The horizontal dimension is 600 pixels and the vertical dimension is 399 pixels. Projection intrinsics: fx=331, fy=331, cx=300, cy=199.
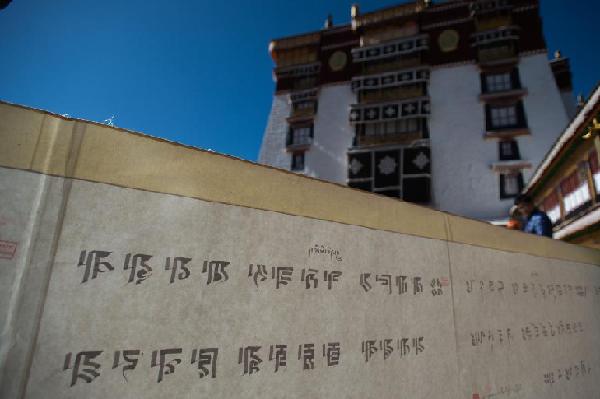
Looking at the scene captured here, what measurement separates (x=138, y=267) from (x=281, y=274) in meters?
0.65

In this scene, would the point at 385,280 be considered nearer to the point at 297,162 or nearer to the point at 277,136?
the point at 297,162

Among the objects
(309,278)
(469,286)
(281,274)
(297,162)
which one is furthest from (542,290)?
(297,162)

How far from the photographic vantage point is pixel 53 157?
4.04ft

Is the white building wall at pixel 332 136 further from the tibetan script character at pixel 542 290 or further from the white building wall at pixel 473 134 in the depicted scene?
the tibetan script character at pixel 542 290

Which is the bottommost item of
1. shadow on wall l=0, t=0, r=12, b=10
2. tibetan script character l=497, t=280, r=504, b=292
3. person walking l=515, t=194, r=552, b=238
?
tibetan script character l=497, t=280, r=504, b=292

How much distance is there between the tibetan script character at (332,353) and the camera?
1716mm

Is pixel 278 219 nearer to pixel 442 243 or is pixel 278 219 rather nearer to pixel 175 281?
pixel 175 281

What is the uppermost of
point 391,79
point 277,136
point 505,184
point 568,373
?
point 391,79

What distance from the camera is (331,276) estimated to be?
72.2 inches

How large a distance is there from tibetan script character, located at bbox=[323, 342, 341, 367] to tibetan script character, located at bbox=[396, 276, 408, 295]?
584mm

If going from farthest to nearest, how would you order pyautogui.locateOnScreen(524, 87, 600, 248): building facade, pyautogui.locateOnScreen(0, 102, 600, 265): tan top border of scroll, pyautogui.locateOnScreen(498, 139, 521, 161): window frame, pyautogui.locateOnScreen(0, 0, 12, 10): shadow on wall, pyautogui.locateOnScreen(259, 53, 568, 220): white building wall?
pyautogui.locateOnScreen(498, 139, 521, 161): window frame → pyautogui.locateOnScreen(259, 53, 568, 220): white building wall → pyautogui.locateOnScreen(524, 87, 600, 248): building facade → pyautogui.locateOnScreen(0, 0, 12, 10): shadow on wall → pyautogui.locateOnScreen(0, 102, 600, 265): tan top border of scroll

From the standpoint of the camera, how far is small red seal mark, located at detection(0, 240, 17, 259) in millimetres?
1102

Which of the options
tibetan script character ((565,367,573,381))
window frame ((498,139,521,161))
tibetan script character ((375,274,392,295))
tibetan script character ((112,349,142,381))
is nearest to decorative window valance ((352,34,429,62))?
window frame ((498,139,521,161))

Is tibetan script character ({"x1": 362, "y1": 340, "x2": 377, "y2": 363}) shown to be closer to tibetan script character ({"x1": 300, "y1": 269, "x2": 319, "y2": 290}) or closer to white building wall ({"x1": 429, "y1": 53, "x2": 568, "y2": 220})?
Answer: tibetan script character ({"x1": 300, "y1": 269, "x2": 319, "y2": 290})
